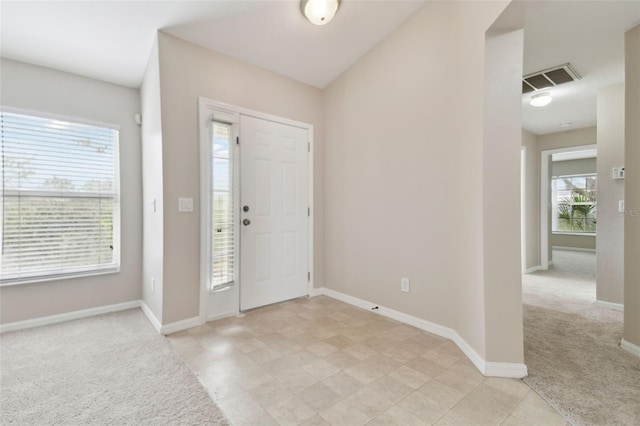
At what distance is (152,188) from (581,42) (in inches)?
165

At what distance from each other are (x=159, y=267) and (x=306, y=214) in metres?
1.67

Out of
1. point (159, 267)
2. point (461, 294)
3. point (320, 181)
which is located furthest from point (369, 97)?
point (159, 267)

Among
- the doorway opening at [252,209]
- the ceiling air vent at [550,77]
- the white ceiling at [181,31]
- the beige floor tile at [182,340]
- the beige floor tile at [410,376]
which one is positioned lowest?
the beige floor tile at [410,376]

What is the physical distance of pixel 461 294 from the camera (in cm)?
229

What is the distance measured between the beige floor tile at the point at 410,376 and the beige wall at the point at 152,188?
2047mm

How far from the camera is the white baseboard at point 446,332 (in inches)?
73.1

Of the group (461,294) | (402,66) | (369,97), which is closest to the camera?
(461,294)

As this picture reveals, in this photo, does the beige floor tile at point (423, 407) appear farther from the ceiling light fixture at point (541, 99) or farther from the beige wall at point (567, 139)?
the beige wall at point (567, 139)

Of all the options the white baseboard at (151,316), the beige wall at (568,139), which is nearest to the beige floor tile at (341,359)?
the white baseboard at (151,316)

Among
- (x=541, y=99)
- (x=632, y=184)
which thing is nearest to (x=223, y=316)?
(x=632, y=184)

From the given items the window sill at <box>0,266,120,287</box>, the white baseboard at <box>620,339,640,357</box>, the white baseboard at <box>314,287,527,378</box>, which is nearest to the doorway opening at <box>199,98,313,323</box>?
the white baseboard at <box>314,287,527,378</box>

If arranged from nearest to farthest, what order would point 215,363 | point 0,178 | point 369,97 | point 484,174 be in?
point 484,174
point 215,363
point 0,178
point 369,97

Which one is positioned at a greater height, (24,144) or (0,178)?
(24,144)

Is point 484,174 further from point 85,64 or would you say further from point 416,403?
point 85,64
